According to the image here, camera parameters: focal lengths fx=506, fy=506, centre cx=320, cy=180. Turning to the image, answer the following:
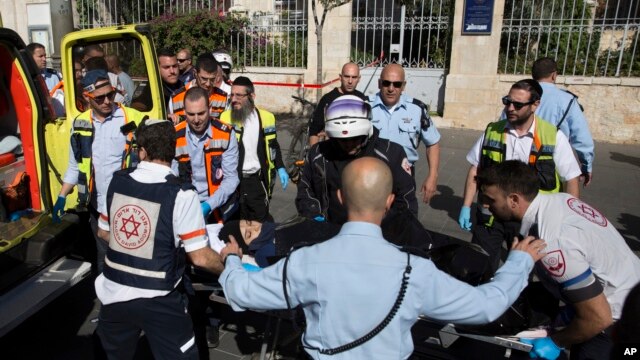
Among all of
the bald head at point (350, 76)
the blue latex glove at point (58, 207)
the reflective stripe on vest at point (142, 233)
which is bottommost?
the blue latex glove at point (58, 207)

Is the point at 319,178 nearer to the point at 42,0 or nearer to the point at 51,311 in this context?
→ the point at 51,311

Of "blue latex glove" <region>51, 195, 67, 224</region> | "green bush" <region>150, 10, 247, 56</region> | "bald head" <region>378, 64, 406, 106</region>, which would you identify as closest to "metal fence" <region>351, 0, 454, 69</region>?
"green bush" <region>150, 10, 247, 56</region>

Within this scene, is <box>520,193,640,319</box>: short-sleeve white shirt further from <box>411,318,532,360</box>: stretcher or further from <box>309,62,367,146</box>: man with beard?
<box>309,62,367,146</box>: man with beard

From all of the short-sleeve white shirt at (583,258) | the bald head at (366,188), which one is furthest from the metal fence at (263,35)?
the bald head at (366,188)

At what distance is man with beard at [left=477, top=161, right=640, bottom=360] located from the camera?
240 cm

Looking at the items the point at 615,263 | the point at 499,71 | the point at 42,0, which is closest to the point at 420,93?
the point at 499,71

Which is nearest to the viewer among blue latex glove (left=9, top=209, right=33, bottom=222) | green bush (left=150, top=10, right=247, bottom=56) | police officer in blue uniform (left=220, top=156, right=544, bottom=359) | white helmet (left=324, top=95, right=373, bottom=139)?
police officer in blue uniform (left=220, top=156, right=544, bottom=359)

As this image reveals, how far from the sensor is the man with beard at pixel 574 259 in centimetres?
240

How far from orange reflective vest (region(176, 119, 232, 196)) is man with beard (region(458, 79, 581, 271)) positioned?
2.07 meters

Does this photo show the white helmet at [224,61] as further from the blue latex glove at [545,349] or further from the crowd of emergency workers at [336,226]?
the blue latex glove at [545,349]

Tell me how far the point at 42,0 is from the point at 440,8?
38.8 feet

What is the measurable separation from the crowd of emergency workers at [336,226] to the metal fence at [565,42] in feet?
20.4

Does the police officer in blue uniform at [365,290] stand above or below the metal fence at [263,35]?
below

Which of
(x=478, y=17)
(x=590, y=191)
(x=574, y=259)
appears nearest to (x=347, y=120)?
(x=574, y=259)
